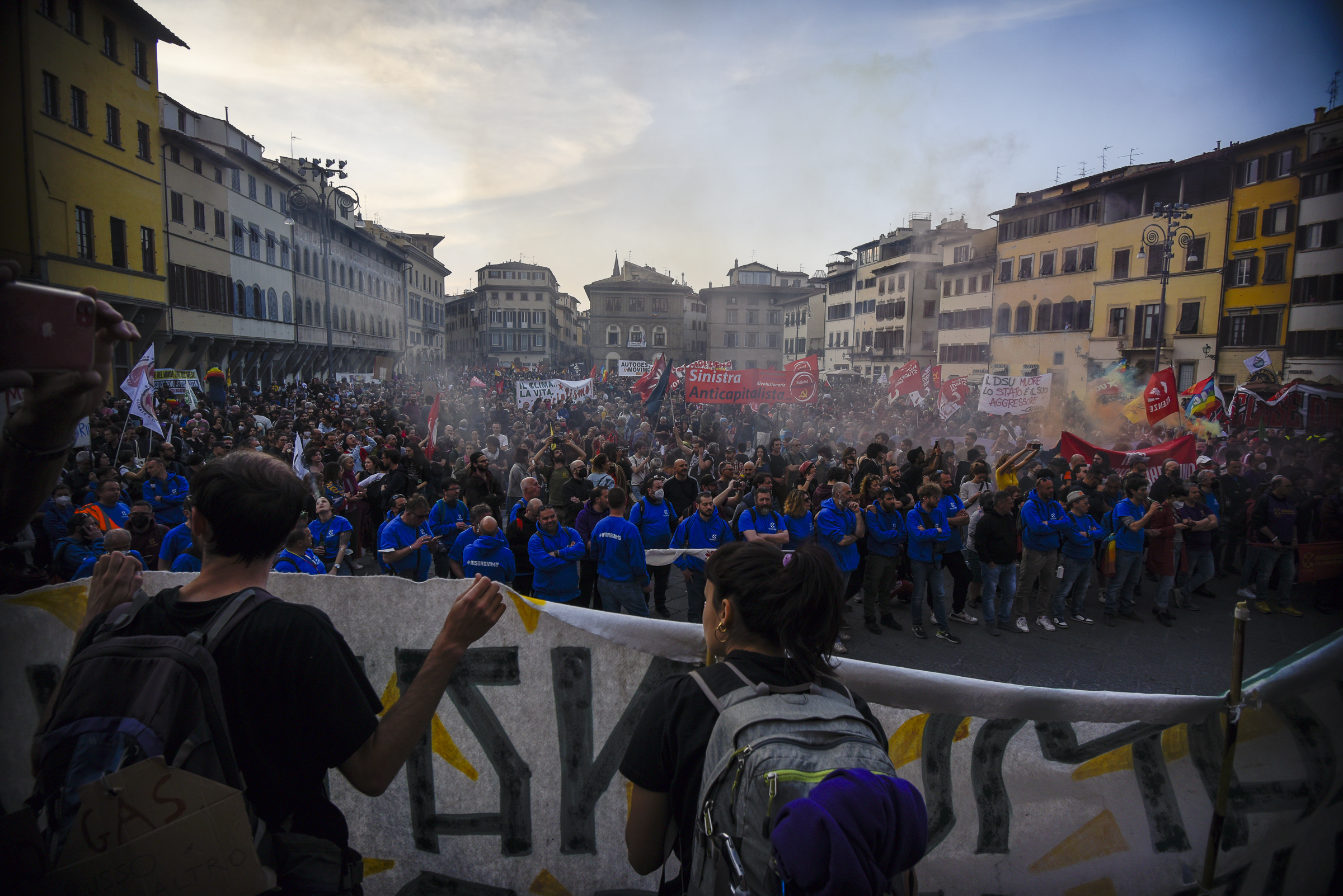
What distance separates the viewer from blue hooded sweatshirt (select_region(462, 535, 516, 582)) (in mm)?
6188

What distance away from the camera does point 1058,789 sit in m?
2.95

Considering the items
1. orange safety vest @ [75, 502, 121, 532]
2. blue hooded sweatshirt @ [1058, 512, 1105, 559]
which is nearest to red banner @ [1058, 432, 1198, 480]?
blue hooded sweatshirt @ [1058, 512, 1105, 559]

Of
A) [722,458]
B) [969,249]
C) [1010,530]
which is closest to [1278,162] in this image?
[969,249]

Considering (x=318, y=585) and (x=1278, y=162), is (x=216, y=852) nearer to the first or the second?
(x=318, y=585)

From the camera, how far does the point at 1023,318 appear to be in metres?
42.0

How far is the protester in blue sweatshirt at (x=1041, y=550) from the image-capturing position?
26.3 ft

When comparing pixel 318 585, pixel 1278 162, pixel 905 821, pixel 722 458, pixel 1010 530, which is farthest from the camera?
pixel 1278 162

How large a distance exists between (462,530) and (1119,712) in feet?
18.9

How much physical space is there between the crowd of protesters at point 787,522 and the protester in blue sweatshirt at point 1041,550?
22 millimetres


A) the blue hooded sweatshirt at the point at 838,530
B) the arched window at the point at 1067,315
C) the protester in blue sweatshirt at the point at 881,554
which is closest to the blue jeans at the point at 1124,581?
the protester in blue sweatshirt at the point at 881,554

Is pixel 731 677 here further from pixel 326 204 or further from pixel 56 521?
pixel 326 204

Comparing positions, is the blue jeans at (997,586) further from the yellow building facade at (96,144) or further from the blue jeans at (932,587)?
the yellow building facade at (96,144)

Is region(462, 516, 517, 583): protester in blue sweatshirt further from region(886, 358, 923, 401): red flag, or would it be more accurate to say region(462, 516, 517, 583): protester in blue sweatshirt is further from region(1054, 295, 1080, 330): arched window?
region(1054, 295, 1080, 330): arched window

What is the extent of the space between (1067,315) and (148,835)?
144 ft
